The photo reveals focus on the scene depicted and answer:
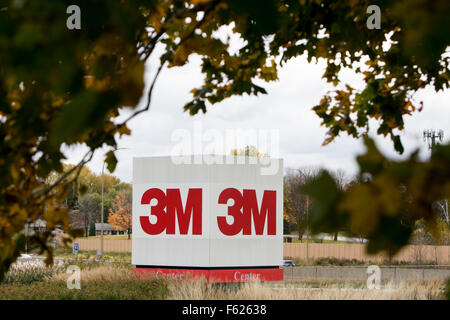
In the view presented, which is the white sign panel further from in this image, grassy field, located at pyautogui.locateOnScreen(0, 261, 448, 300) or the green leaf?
the green leaf

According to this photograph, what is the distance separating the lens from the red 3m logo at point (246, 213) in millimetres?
17406

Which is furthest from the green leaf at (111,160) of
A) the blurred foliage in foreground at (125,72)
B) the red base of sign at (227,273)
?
the red base of sign at (227,273)

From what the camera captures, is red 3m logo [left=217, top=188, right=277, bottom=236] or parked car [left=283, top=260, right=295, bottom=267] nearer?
red 3m logo [left=217, top=188, right=277, bottom=236]

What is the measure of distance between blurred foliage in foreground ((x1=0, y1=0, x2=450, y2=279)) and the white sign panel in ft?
41.6

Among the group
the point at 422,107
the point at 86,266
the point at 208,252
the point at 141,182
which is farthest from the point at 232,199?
the point at 422,107

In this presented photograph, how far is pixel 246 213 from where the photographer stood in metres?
17.5

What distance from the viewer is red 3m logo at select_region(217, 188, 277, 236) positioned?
17.4m

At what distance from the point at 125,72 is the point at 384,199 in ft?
1.84

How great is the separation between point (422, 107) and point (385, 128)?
Answer: 0.44 m

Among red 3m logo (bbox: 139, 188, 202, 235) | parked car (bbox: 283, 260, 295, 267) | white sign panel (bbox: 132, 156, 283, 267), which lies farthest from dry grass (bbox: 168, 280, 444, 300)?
parked car (bbox: 283, 260, 295, 267)
